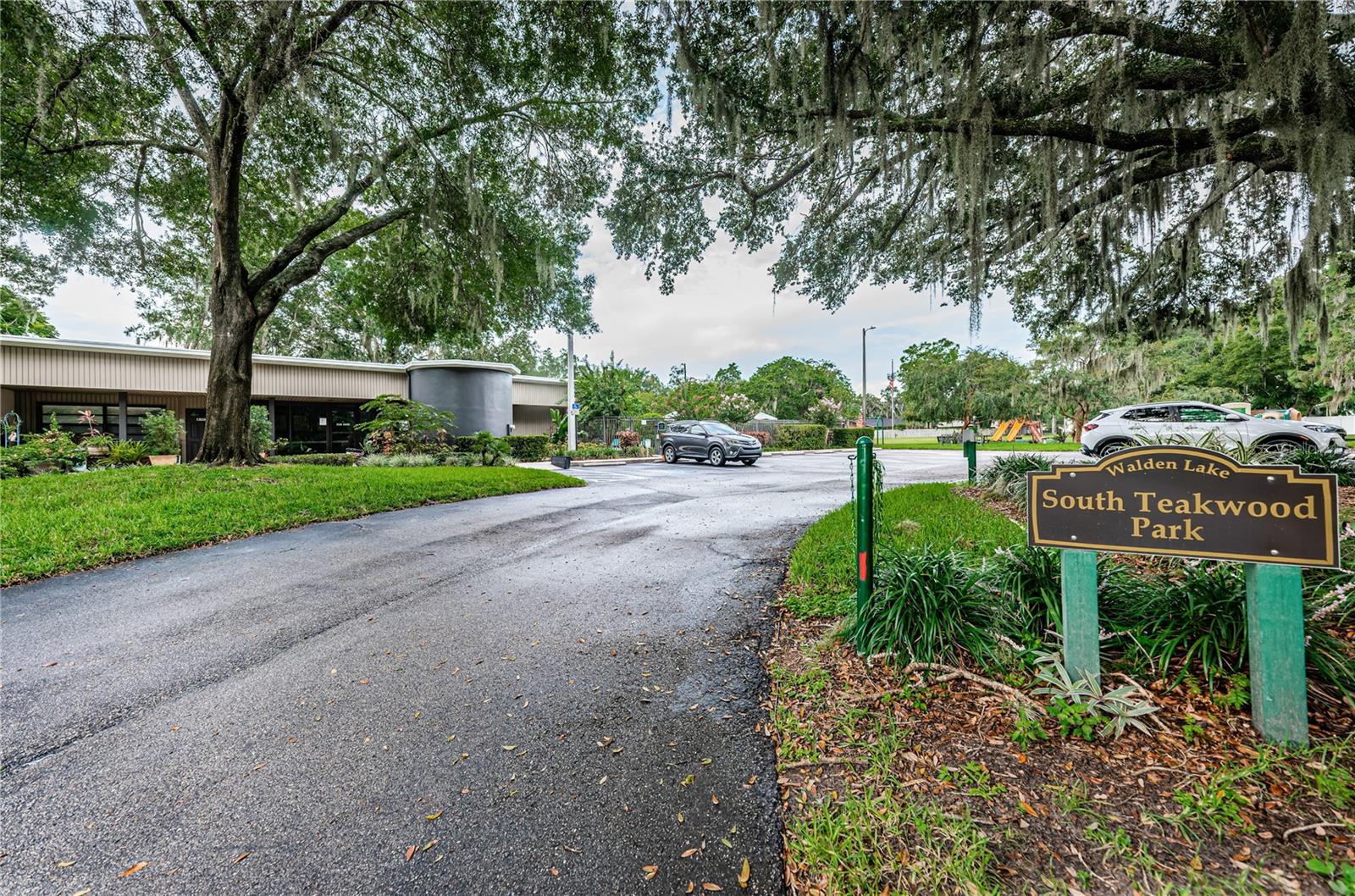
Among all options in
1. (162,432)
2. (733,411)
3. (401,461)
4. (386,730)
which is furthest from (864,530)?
(733,411)

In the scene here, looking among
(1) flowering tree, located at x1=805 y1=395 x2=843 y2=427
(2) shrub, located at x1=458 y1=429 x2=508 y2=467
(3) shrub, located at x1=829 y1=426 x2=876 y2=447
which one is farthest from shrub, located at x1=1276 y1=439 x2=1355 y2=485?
(1) flowering tree, located at x1=805 y1=395 x2=843 y2=427

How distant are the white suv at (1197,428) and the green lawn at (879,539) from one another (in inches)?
186

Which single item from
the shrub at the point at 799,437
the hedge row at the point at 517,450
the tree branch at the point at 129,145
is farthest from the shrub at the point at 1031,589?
the shrub at the point at 799,437

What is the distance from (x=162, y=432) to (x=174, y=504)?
13282 millimetres

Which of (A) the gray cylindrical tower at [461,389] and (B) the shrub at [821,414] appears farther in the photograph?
(B) the shrub at [821,414]

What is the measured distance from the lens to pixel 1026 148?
20.0 ft

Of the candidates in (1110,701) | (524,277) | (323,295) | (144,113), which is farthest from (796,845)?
(323,295)

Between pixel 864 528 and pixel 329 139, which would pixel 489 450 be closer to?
pixel 329 139

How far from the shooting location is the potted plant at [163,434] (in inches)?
599

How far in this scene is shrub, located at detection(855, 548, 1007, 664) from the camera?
250 centimetres

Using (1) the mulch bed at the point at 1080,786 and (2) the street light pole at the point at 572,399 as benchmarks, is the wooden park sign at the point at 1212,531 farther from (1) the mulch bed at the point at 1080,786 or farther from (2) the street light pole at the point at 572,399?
(2) the street light pole at the point at 572,399

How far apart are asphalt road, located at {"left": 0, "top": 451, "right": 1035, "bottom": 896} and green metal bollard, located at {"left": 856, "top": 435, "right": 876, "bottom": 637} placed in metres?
0.71

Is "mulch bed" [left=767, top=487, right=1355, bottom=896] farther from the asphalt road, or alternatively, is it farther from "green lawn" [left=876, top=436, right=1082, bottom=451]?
"green lawn" [left=876, top=436, right=1082, bottom=451]

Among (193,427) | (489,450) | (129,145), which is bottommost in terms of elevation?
(489,450)
